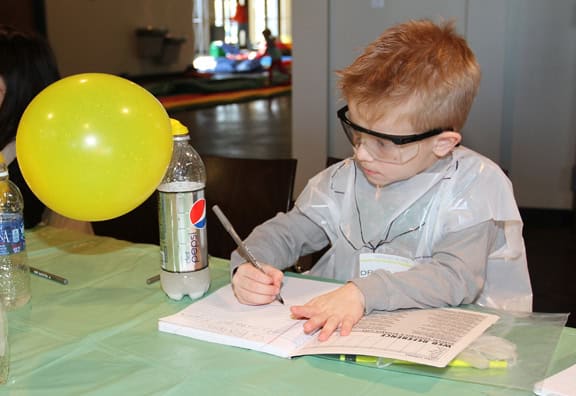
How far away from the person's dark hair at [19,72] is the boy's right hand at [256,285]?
3.39 feet

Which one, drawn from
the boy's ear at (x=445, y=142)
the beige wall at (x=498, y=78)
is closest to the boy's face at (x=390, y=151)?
the boy's ear at (x=445, y=142)

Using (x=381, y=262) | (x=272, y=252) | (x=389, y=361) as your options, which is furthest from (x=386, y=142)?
(x=389, y=361)

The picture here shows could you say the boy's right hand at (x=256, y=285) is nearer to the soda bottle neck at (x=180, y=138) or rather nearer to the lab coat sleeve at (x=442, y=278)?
the lab coat sleeve at (x=442, y=278)

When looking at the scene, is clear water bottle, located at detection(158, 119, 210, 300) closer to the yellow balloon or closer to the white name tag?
the yellow balloon

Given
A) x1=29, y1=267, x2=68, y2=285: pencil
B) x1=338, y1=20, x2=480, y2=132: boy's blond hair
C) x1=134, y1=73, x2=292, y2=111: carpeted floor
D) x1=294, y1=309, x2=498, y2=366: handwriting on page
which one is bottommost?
x1=134, y1=73, x2=292, y2=111: carpeted floor

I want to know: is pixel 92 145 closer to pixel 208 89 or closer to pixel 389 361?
pixel 389 361

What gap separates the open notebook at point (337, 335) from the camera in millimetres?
952

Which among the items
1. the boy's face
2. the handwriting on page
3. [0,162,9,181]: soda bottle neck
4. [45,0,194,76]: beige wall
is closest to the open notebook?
the handwriting on page

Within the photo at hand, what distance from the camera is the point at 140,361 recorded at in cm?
100

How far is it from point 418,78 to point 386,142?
126mm

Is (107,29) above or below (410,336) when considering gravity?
above

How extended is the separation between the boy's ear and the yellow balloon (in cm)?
50

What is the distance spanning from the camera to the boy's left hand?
103cm

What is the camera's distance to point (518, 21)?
4.09 m
